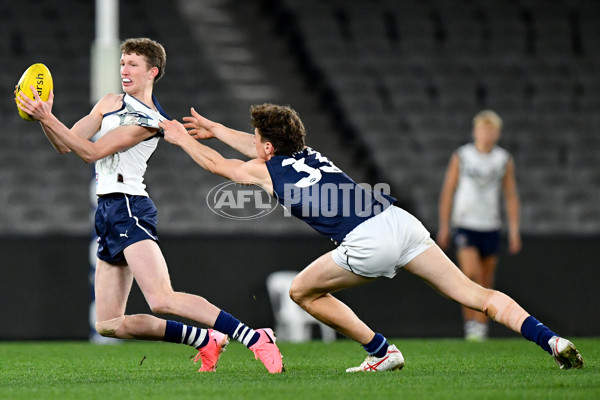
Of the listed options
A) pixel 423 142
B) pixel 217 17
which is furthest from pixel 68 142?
pixel 217 17

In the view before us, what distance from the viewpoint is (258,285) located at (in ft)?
30.6

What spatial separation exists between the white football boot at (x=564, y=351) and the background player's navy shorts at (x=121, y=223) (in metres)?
2.19

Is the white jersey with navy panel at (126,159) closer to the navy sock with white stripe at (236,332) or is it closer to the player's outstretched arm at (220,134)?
the player's outstretched arm at (220,134)

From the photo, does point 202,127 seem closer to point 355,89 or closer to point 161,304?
point 161,304

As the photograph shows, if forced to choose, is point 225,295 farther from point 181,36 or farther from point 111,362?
→ point 181,36

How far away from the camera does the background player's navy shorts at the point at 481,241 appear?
8.88m

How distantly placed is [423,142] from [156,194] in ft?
10.7

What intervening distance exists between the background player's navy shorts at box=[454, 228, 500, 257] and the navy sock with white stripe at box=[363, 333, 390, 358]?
3.45 metres

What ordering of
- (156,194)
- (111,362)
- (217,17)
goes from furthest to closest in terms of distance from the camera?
(217,17) < (156,194) < (111,362)

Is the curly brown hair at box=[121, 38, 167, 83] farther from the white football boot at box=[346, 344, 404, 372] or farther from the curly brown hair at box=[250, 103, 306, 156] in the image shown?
the white football boot at box=[346, 344, 404, 372]

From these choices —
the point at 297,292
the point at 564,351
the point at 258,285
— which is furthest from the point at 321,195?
the point at 258,285

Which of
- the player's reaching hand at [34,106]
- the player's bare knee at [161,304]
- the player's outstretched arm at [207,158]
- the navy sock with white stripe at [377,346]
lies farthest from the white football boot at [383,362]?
the player's reaching hand at [34,106]

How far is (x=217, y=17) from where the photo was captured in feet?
47.1

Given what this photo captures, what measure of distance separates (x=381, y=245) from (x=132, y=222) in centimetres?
135
